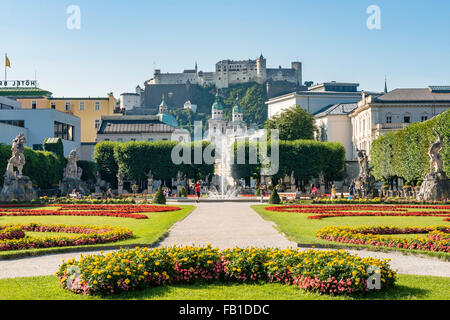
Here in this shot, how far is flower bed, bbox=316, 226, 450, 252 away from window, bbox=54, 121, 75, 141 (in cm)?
5642

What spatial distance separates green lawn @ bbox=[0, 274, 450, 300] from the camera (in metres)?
9.79

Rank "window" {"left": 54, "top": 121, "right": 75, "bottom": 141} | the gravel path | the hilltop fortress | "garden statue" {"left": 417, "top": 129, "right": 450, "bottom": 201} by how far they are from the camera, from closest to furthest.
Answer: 1. the gravel path
2. "garden statue" {"left": 417, "top": 129, "right": 450, "bottom": 201}
3. "window" {"left": 54, "top": 121, "right": 75, "bottom": 141}
4. the hilltop fortress

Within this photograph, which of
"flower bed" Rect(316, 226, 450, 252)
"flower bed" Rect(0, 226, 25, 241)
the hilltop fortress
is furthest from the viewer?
the hilltop fortress

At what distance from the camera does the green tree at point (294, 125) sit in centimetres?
8656

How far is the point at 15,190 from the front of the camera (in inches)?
1517

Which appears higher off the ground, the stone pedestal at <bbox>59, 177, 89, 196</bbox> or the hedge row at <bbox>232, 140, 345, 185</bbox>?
the hedge row at <bbox>232, 140, 345, 185</bbox>

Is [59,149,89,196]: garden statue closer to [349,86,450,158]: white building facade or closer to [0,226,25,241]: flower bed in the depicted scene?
[0,226,25,241]: flower bed

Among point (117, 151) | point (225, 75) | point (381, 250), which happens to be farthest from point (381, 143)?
point (225, 75)

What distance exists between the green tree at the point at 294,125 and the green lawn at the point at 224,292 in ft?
249

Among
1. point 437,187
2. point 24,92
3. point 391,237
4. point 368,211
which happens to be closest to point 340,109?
point 24,92

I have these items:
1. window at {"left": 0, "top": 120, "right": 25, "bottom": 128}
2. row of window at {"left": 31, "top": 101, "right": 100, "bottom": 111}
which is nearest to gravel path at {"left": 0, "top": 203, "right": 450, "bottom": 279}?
window at {"left": 0, "top": 120, "right": 25, "bottom": 128}

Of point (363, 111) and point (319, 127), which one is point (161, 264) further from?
point (319, 127)
